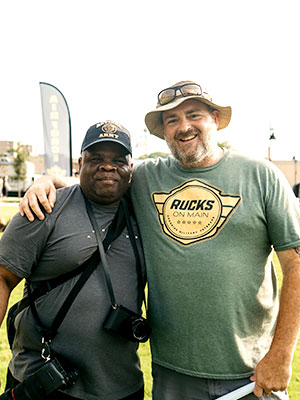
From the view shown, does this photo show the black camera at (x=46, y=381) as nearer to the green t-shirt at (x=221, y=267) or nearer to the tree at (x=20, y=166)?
the green t-shirt at (x=221, y=267)

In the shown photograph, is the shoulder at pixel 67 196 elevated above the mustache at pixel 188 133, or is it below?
below

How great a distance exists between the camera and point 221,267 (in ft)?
7.28

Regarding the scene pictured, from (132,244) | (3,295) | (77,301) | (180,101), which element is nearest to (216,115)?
(180,101)

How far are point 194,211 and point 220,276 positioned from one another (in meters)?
0.44

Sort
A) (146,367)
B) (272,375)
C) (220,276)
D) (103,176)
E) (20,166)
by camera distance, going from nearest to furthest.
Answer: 1. (272,375)
2. (220,276)
3. (103,176)
4. (146,367)
5. (20,166)

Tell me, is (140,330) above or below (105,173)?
below

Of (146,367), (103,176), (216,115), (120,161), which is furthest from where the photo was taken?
(146,367)

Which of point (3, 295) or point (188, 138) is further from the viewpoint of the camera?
point (188, 138)

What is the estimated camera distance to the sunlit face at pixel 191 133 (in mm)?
2477

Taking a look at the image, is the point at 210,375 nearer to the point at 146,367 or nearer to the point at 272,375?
the point at 272,375

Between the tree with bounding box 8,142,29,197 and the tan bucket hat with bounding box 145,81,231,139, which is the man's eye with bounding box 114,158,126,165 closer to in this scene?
the tan bucket hat with bounding box 145,81,231,139

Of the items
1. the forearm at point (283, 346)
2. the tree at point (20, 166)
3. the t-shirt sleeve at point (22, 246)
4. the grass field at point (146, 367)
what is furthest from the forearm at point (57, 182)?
the tree at point (20, 166)

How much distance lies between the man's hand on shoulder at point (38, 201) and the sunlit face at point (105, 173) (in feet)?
0.76

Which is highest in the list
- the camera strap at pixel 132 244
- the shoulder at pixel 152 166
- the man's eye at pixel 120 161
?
the man's eye at pixel 120 161
